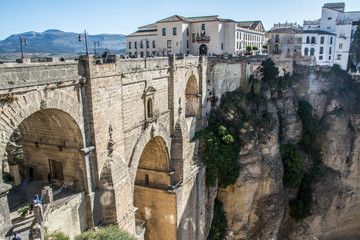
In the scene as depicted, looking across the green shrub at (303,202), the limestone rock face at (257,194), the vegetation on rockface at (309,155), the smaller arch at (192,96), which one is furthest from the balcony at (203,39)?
the green shrub at (303,202)

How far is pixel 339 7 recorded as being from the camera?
39.8 m

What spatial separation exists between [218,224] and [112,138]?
15.0 meters

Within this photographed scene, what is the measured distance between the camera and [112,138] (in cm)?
1318

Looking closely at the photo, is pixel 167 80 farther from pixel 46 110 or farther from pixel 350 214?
pixel 350 214

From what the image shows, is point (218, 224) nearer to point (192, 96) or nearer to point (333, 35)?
point (192, 96)

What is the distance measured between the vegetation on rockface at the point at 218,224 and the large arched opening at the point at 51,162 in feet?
47.8

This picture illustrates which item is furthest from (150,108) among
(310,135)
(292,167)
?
(310,135)

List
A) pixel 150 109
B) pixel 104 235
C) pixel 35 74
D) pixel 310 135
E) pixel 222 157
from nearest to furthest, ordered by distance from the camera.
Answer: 1. pixel 35 74
2. pixel 104 235
3. pixel 150 109
4. pixel 222 157
5. pixel 310 135

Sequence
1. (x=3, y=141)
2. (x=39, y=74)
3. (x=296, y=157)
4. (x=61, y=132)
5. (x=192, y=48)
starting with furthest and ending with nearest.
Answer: (x=192, y=48) < (x=296, y=157) < (x=61, y=132) < (x=39, y=74) < (x=3, y=141)

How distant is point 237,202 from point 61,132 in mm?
17360

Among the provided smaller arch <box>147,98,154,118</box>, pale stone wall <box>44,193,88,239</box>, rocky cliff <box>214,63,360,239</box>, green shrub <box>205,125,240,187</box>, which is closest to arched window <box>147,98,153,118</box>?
smaller arch <box>147,98,154,118</box>

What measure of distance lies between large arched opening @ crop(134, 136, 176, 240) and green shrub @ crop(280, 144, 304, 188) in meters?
13.7

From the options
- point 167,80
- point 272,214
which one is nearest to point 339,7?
point 272,214

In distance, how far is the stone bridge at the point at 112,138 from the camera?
9.88 meters
